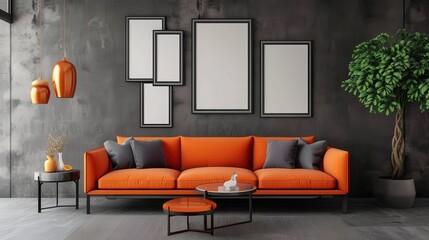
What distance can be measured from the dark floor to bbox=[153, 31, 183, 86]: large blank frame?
5.67 ft

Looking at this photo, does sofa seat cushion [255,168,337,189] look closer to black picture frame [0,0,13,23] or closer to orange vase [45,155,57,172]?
orange vase [45,155,57,172]

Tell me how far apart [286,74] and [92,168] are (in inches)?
115

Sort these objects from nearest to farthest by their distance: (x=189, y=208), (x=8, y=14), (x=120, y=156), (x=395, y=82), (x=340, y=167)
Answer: (x=189, y=208)
(x=340, y=167)
(x=395, y=82)
(x=120, y=156)
(x=8, y=14)

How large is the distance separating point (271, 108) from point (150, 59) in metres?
1.85

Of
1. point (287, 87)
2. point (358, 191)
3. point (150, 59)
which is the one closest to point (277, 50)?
point (287, 87)

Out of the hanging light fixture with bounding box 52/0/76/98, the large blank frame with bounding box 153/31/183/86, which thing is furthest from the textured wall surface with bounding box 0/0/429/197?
the hanging light fixture with bounding box 52/0/76/98

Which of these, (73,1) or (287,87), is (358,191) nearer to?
(287,87)

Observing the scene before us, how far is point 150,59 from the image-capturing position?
19.9 feet

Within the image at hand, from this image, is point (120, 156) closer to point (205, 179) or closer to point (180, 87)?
point (205, 179)

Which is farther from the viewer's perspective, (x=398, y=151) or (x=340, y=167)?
(x=398, y=151)

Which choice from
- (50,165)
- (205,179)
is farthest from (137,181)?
(50,165)

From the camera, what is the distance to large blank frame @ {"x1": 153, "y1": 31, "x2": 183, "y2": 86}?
6035 millimetres

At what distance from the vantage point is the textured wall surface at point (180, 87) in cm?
602

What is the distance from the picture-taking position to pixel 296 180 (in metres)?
4.93
